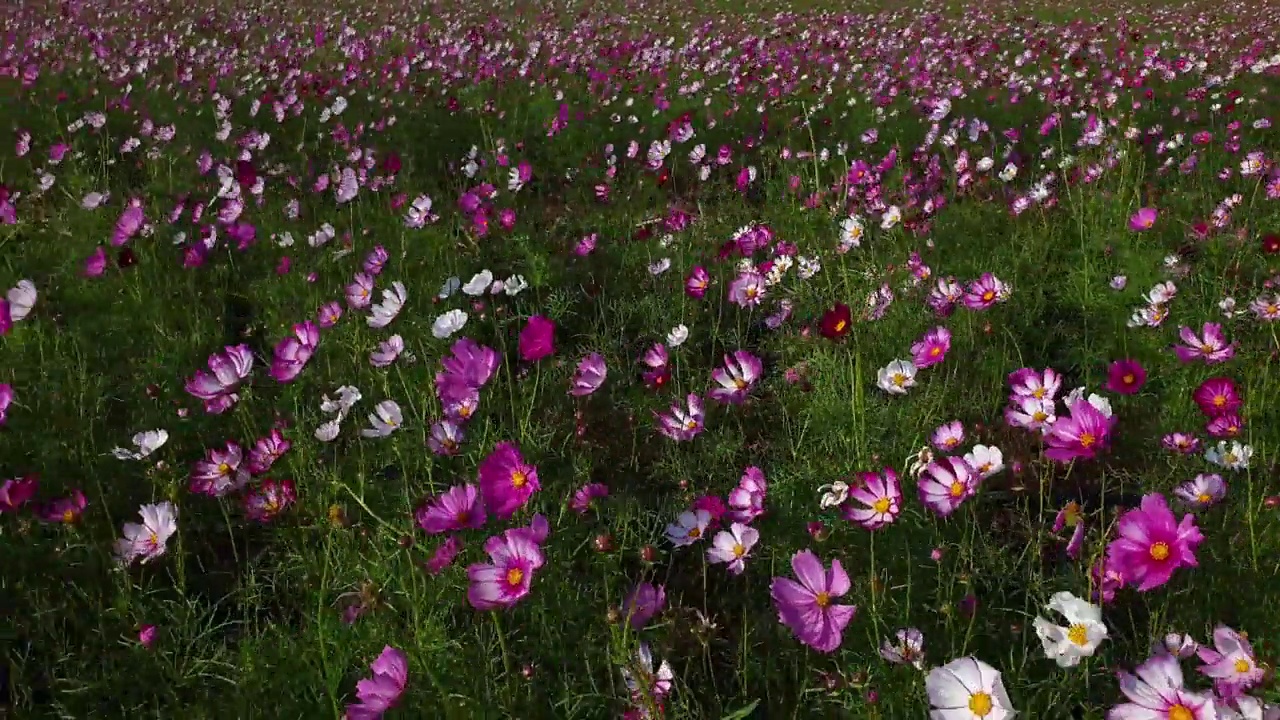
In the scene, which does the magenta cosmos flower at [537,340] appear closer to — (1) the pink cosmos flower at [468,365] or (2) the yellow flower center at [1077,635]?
(1) the pink cosmos flower at [468,365]

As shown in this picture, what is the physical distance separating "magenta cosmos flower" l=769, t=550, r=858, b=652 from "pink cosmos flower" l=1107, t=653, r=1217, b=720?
0.33 metres

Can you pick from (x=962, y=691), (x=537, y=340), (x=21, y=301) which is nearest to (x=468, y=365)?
(x=537, y=340)

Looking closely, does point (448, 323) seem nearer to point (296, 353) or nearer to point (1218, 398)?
point (296, 353)

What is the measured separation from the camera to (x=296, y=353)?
195 cm

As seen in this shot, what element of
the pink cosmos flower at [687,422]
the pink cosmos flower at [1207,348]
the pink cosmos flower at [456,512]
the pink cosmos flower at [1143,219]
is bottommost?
the pink cosmos flower at [1143,219]

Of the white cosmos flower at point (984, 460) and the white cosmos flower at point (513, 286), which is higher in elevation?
the white cosmos flower at point (984, 460)

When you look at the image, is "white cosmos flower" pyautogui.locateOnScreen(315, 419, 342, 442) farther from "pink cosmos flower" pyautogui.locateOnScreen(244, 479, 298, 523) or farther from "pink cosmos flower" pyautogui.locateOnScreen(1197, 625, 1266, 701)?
"pink cosmos flower" pyautogui.locateOnScreen(1197, 625, 1266, 701)

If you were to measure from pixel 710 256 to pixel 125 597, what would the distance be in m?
2.15

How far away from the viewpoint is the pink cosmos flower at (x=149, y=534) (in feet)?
5.08

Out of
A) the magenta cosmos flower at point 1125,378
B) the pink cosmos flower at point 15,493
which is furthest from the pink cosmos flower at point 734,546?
the pink cosmos flower at point 15,493

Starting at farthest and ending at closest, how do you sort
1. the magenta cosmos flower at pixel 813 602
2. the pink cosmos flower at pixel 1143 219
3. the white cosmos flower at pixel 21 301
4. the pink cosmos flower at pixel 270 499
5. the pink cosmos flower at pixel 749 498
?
the pink cosmos flower at pixel 1143 219, the white cosmos flower at pixel 21 301, the pink cosmos flower at pixel 270 499, the pink cosmos flower at pixel 749 498, the magenta cosmos flower at pixel 813 602

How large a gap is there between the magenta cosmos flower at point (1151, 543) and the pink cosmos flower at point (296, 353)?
1630 mm

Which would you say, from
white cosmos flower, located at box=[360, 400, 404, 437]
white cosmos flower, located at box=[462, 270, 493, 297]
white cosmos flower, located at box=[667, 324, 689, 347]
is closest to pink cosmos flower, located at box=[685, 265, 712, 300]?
white cosmos flower, located at box=[667, 324, 689, 347]

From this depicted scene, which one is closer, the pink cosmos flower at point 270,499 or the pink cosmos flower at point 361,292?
the pink cosmos flower at point 270,499
